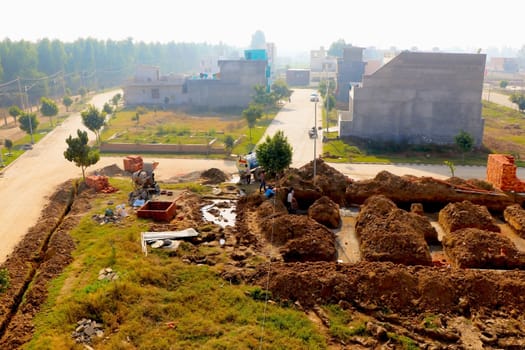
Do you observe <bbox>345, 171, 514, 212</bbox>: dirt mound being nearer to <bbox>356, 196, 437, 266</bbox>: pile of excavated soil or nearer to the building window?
<bbox>356, 196, 437, 266</bbox>: pile of excavated soil

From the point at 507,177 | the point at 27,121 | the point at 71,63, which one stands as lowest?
the point at 507,177

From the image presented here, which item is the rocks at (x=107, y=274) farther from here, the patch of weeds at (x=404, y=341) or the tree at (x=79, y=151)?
the tree at (x=79, y=151)

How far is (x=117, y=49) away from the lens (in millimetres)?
111750

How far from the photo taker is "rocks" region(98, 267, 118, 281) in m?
14.4

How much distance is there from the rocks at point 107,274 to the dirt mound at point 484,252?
12.1 meters

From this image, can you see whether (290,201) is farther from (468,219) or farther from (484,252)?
(484,252)

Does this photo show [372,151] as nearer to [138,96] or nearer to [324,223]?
[324,223]

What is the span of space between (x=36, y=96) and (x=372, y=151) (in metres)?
56.2

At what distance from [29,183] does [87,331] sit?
18816 millimetres

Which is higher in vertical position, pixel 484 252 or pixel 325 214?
pixel 325 214

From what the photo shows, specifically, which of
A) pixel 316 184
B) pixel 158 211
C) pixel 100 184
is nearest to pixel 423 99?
pixel 316 184

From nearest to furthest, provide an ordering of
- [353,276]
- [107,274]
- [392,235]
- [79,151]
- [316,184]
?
1. [353,276]
2. [107,274]
3. [392,235]
4. [316,184]
5. [79,151]

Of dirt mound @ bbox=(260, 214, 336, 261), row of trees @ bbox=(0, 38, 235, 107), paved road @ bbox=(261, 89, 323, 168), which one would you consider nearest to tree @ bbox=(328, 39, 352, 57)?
row of trees @ bbox=(0, 38, 235, 107)

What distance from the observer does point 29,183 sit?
27625 millimetres
